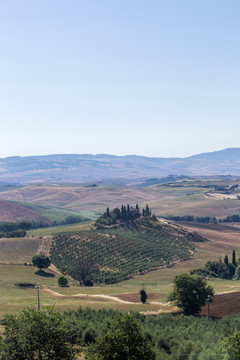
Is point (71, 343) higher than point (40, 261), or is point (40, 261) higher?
point (71, 343)

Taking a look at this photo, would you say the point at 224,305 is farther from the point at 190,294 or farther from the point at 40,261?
the point at 40,261

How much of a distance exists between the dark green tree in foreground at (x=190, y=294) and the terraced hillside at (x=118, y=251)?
48985mm

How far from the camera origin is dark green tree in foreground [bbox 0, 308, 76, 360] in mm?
A: 28906

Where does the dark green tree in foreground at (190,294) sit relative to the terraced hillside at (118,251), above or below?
above

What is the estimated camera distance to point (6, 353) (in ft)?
93.0

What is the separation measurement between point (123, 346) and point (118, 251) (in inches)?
4198

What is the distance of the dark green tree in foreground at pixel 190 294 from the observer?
195ft

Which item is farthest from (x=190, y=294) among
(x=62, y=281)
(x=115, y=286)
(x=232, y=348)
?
(x=62, y=281)

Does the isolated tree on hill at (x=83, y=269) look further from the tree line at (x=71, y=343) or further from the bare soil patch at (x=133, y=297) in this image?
the tree line at (x=71, y=343)

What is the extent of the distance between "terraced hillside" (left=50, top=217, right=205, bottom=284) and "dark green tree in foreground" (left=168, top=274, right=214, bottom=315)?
4898 centimetres

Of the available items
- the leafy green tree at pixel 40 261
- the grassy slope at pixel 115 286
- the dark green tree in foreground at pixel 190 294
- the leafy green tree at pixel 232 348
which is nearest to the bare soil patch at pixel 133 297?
the grassy slope at pixel 115 286

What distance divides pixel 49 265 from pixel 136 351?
93.7m

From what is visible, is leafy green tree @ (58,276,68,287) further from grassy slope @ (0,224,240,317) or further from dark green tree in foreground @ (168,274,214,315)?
dark green tree in foreground @ (168,274,214,315)

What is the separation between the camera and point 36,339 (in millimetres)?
29141
